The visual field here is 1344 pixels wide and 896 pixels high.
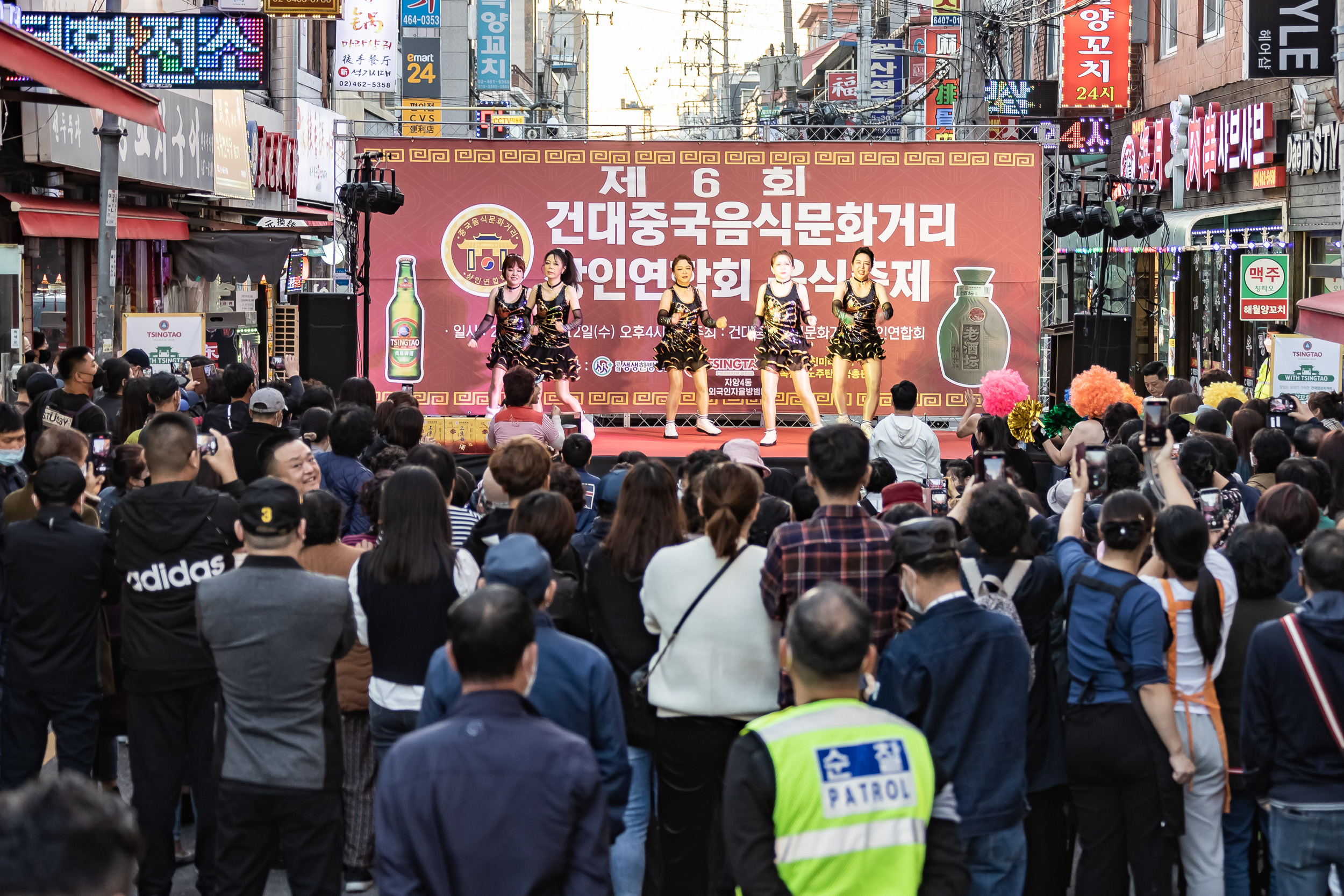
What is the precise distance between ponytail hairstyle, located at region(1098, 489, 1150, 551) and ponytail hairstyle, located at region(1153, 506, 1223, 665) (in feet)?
0.35

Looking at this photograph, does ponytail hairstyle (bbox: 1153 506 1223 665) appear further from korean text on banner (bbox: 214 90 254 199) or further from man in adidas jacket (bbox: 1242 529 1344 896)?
korean text on banner (bbox: 214 90 254 199)

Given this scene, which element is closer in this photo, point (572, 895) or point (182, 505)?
point (572, 895)

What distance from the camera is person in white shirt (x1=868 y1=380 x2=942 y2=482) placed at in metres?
7.45

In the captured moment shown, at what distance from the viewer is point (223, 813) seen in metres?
3.61

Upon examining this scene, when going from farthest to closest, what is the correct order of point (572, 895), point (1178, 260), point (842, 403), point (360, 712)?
point (1178, 260) → point (842, 403) → point (360, 712) → point (572, 895)

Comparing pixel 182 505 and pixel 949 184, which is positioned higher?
pixel 949 184

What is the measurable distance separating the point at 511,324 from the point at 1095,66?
10527mm

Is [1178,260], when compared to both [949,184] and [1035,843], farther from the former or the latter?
[1035,843]

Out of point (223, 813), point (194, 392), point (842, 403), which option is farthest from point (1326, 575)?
point (842, 403)

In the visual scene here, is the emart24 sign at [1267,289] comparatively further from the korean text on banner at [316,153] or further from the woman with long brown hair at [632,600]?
the korean text on banner at [316,153]

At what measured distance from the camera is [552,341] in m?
12.6

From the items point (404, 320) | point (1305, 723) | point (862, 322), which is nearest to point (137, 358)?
point (404, 320)

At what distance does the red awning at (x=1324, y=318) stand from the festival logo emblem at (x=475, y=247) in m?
7.40

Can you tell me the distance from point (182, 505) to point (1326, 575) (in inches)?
123
